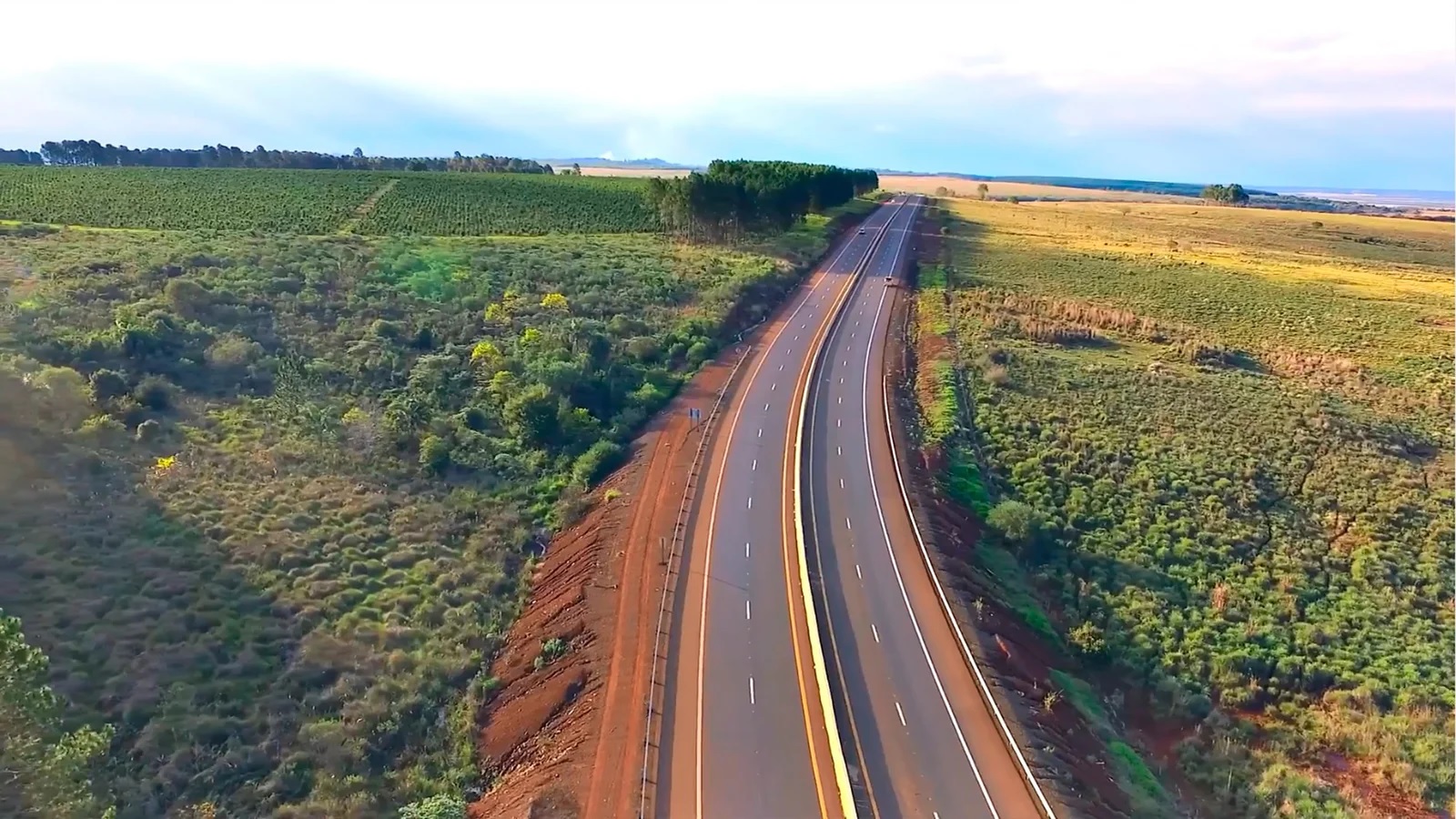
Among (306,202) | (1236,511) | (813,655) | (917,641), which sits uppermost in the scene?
(306,202)

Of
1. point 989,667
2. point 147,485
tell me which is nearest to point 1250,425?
point 989,667

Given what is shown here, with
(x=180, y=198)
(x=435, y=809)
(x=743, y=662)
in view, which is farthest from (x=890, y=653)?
(x=180, y=198)

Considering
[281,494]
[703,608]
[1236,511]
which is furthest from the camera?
[1236,511]

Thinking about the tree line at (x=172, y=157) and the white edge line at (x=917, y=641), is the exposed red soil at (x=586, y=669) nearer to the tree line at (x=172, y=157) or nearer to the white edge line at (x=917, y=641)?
the white edge line at (x=917, y=641)

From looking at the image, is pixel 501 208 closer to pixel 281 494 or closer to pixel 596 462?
pixel 596 462

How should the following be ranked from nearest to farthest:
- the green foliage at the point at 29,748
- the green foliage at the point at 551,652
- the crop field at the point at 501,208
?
the green foliage at the point at 29,748 → the green foliage at the point at 551,652 → the crop field at the point at 501,208

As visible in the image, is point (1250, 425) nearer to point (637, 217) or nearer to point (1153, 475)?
point (1153, 475)

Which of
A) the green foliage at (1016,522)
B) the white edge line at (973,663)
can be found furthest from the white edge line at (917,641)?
the green foliage at (1016,522)
